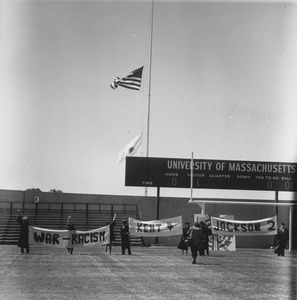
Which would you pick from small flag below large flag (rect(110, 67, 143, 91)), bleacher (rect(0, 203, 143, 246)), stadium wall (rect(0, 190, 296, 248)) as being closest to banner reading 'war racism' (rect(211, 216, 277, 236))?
stadium wall (rect(0, 190, 296, 248))

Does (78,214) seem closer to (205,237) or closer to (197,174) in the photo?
(197,174)

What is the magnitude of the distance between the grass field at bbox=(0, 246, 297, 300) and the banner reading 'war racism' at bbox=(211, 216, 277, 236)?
921cm

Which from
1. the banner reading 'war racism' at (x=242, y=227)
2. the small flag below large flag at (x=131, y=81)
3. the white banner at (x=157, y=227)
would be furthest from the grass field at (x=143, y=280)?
the small flag below large flag at (x=131, y=81)

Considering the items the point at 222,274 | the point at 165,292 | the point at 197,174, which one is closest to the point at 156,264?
the point at 222,274

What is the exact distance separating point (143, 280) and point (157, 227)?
17.0 metres

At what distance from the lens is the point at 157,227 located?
109ft

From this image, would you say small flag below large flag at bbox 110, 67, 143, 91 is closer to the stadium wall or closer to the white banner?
the stadium wall

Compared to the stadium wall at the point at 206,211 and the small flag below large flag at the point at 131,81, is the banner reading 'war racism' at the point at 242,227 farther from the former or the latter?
the small flag below large flag at the point at 131,81

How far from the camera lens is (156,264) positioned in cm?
2214

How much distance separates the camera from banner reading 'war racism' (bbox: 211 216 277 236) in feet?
106

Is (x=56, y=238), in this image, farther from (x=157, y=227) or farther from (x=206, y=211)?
(x=206, y=211)

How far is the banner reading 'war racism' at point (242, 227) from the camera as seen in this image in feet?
106

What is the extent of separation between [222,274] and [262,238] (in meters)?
25.3

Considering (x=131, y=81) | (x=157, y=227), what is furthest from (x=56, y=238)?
(x=131, y=81)
